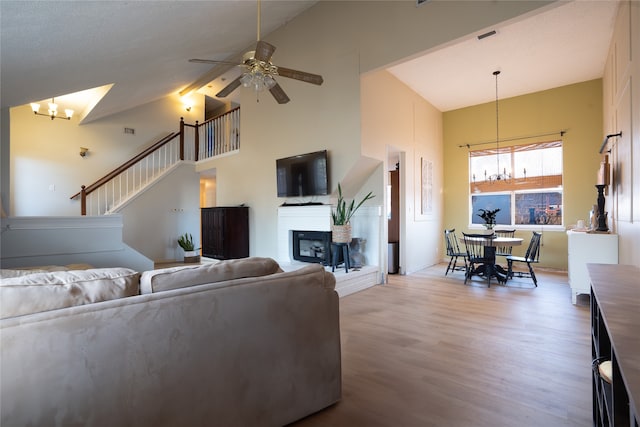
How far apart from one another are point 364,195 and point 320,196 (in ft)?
2.50

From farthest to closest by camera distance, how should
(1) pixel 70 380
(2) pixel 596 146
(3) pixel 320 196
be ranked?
(2) pixel 596 146 → (3) pixel 320 196 → (1) pixel 70 380

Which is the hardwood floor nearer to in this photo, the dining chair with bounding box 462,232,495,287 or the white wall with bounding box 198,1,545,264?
the dining chair with bounding box 462,232,495,287

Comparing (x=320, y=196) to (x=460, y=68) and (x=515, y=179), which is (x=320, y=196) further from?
(x=515, y=179)

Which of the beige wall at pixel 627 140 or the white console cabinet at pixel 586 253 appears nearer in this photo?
the beige wall at pixel 627 140

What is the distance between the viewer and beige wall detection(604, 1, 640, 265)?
248cm

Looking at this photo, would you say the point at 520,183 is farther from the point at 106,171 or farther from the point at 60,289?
the point at 106,171

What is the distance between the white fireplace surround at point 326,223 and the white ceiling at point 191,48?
2.51 m

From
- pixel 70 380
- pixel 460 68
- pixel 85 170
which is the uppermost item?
pixel 460 68

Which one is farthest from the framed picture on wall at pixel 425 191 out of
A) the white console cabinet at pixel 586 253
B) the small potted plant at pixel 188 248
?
the small potted plant at pixel 188 248

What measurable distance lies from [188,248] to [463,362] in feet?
21.8

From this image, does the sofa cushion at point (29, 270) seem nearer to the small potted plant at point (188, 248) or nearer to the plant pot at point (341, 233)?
the plant pot at point (341, 233)

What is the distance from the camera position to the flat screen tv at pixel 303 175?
4992 mm

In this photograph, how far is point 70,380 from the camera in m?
1.08

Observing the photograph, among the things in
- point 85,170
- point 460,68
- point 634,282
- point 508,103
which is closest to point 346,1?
point 460,68
